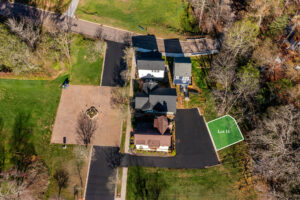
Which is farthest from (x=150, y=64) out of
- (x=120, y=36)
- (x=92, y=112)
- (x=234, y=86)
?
(x=234, y=86)

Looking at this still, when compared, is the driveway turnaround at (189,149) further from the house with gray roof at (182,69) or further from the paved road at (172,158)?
the house with gray roof at (182,69)

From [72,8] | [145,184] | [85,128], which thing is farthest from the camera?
[72,8]

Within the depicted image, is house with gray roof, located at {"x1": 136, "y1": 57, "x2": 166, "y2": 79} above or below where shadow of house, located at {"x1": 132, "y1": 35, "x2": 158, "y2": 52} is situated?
below

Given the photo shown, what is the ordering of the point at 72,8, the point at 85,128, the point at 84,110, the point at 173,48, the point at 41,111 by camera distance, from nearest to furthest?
1. the point at 85,128
2. the point at 41,111
3. the point at 84,110
4. the point at 173,48
5. the point at 72,8

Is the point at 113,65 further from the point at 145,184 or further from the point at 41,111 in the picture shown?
the point at 145,184

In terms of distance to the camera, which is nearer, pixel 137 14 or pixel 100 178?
pixel 100 178

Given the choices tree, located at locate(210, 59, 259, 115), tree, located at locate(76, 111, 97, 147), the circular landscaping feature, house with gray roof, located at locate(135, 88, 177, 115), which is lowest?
tree, located at locate(76, 111, 97, 147)

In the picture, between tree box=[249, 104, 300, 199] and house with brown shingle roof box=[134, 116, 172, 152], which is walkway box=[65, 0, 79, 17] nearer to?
house with brown shingle roof box=[134, 116, 172, 152]

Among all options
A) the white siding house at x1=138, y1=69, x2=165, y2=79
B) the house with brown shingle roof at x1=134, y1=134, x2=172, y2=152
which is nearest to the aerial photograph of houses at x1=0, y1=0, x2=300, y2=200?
the house with brown shingle roof at x1=134, y1=134, x2=172, y2=152
